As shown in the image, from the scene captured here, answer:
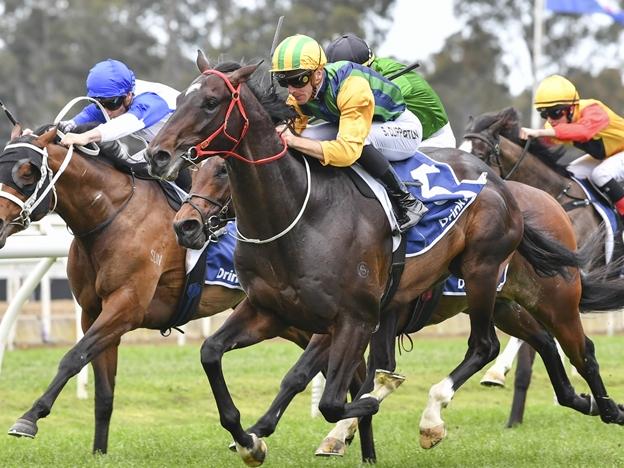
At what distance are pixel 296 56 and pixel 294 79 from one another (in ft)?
0.51

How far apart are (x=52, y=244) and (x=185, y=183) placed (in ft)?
3.82

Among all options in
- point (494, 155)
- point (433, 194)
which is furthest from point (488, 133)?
point (433, 194)

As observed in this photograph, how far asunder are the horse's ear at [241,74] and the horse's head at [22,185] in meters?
1.60

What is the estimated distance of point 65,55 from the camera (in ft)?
119

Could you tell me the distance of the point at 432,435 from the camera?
20.4ft

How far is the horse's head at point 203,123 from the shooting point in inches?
201

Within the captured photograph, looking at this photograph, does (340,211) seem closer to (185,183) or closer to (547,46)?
(185,183)

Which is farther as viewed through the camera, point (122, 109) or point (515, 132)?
point (515, 132)

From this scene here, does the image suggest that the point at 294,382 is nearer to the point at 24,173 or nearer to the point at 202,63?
the point at 202,63

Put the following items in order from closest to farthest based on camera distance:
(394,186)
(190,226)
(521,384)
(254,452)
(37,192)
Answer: (190,226) → (254,452) → (394,186) → (37,192) → (521,384)

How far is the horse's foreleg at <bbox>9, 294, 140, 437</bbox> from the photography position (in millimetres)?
5980

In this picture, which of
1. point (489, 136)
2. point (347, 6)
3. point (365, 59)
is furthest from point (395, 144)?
point (347, 6)

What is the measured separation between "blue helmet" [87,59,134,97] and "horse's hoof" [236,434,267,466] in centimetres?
243

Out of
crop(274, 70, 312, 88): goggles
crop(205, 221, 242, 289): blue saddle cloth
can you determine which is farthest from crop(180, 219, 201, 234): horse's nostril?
crop(205, 221, 242, 289): blue saddle cloth
